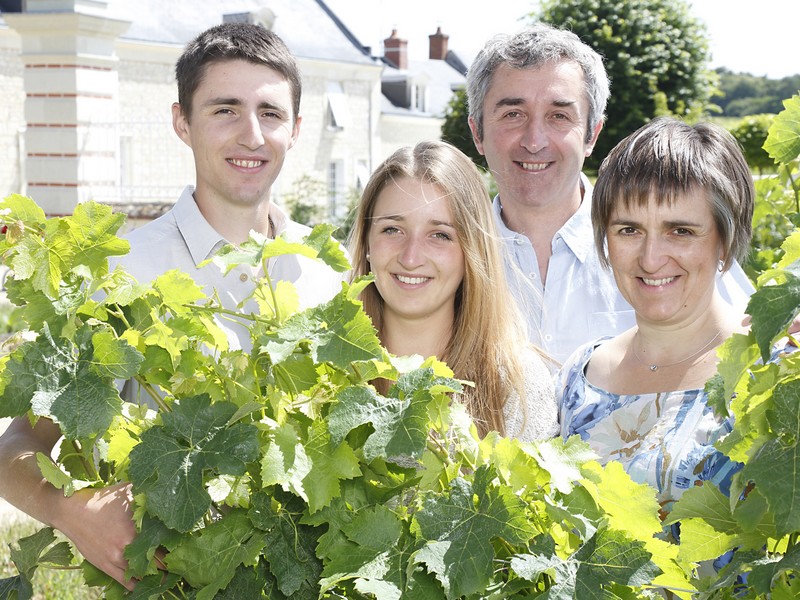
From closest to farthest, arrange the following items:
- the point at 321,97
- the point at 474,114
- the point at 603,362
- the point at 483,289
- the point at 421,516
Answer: the point at 421,516, the point at 603,362, the point at 483,289, the point at 474,114, the point at 321,97

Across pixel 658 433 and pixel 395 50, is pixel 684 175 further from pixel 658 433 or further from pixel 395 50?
pixel 395 50

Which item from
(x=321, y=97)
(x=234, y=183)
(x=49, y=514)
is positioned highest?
(x=321, y=97)

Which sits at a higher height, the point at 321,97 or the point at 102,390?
the point at 321,97

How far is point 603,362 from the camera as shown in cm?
241

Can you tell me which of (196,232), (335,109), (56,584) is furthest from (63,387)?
(335,109)

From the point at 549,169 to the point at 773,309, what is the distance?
2409 mm

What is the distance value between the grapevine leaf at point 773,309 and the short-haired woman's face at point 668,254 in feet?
3.60

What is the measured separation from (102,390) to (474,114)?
105 inches

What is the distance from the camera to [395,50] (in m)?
35.8

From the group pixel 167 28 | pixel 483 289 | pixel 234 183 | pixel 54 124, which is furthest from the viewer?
pixel 167 28

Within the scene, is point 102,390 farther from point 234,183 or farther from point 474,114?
point 474,114

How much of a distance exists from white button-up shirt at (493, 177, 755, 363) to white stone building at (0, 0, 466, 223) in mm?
8436

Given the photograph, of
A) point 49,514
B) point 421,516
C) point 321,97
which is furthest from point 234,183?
point 321,97

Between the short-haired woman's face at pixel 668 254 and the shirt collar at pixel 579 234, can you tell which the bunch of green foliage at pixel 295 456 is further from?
the shirt collar at pixel 579 234
